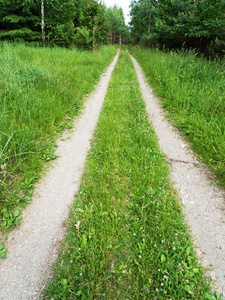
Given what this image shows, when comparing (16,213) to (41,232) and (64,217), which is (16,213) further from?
(64,217)

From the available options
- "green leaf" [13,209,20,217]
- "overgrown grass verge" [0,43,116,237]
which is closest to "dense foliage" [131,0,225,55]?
"overgrown grass verge" [0,43,116,237]

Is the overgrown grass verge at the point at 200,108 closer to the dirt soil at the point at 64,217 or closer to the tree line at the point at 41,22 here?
the dirt soil at the point at 64,217

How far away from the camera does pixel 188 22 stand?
10.7m

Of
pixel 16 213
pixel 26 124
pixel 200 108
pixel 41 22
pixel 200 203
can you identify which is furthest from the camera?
pixel 41 22

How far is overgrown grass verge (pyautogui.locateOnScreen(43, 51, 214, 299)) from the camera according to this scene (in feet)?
4.99

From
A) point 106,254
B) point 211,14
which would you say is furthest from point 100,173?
point 211,14

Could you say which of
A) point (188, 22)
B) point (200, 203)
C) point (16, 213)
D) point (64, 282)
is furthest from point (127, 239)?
point (188, 22)

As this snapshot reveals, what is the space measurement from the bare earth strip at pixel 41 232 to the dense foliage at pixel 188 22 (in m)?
7.70

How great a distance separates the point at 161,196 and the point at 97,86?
693 cm

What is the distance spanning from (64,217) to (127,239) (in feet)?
2.91

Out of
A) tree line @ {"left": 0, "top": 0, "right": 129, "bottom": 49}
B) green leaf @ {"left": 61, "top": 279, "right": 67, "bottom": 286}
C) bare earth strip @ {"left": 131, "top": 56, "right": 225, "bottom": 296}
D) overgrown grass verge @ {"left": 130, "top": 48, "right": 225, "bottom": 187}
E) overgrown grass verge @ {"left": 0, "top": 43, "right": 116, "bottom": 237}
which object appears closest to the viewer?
green leaf @ {"left": 61, "top": 279, "right": 67, "bottom": 286}

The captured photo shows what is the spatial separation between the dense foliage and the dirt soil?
257 inches

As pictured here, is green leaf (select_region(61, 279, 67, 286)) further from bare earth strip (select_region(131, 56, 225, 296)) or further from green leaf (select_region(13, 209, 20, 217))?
bare earth strip (select_region(131, 56, 225, 296))

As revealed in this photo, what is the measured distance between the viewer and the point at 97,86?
26.1ft
